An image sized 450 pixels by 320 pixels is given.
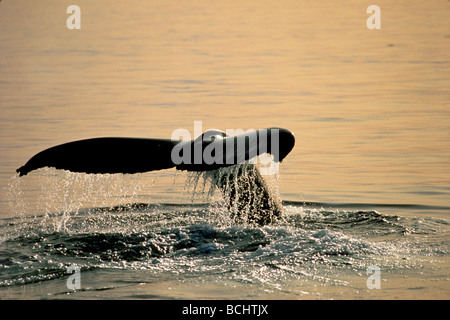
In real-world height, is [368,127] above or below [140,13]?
below

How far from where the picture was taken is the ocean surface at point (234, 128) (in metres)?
6.40

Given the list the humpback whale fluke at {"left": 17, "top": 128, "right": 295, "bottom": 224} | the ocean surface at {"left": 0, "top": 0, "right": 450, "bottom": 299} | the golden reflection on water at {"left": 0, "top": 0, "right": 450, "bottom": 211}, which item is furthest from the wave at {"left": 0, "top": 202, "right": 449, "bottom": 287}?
the golden reflection on water at {"left": 0, "top": 0, "right": 450, "bottom": 211}

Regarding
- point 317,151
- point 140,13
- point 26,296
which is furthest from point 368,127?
point 140,13

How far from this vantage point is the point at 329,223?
8.40 meters

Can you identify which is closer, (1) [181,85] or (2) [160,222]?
(2) [160,222]

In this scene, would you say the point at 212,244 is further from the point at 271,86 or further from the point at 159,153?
the point at 271,86

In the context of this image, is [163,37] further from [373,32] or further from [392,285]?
[392,285]

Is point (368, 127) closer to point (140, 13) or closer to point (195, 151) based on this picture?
point (195, 151)

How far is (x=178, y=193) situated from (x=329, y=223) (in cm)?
263

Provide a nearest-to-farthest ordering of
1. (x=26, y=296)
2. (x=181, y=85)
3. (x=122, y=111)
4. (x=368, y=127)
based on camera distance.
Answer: (x=26, y=296) → (x=368, y=127) → (x=122, y=111) → (x=181, y=85)

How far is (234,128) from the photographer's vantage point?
43.0ft

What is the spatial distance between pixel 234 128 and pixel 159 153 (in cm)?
705
